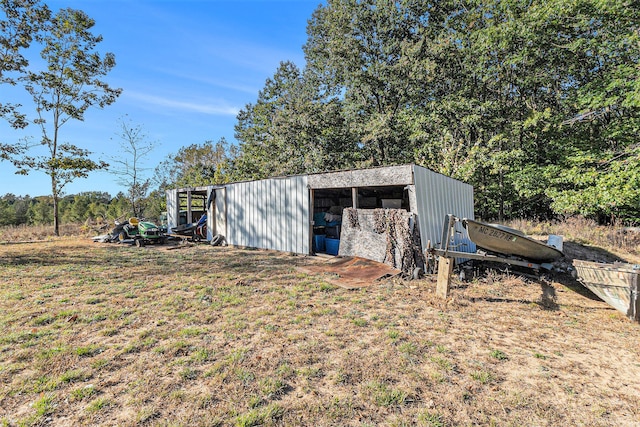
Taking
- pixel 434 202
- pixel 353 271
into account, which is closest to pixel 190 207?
pixel 353 271

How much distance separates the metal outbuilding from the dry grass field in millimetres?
2080

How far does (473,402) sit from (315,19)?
23622 millimetres

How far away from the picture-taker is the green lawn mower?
10.2m

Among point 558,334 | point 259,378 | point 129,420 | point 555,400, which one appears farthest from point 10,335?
point 558,334

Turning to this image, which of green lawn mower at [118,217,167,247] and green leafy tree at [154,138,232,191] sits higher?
green leafy tree at [154,138,232,191]

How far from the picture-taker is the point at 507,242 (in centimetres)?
493

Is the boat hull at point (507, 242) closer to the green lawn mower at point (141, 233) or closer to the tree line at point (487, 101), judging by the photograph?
the tree line at point (487, 101)

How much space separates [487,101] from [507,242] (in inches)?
464

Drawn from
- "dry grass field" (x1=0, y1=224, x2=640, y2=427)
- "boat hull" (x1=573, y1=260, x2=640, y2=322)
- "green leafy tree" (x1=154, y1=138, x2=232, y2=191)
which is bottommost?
"dry grass field" (x1=0, y1=224, x2=640, y2=427)

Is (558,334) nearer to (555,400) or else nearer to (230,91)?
(555,400)

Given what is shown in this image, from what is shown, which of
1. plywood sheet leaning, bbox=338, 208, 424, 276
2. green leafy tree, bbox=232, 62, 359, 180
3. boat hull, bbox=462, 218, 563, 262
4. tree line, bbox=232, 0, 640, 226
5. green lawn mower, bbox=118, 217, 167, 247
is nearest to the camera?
boat hull, bbox=462, 218, 563, 262

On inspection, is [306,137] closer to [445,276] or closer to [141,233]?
[141,233]

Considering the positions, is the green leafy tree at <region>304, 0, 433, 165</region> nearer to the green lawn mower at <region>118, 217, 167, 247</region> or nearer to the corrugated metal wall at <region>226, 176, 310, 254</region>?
the corrugated metal wall at <region>226, 176, 310, 254</region>

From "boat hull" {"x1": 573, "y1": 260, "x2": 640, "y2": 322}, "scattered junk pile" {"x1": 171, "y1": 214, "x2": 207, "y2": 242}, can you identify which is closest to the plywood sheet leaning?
"boat hull" {"x1": 573, "y1": 260, "x2": 640, "y2": 322}
